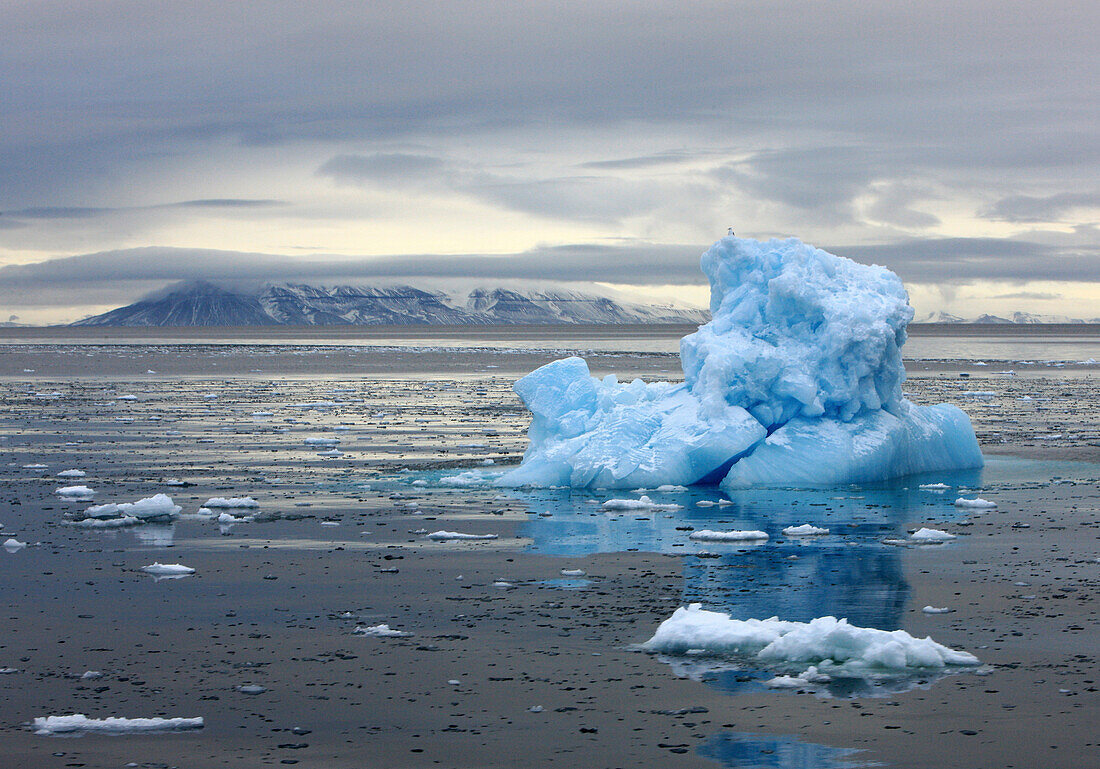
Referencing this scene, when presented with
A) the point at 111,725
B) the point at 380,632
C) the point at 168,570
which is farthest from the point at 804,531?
the point at 111,725

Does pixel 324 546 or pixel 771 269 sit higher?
pixel 771 269

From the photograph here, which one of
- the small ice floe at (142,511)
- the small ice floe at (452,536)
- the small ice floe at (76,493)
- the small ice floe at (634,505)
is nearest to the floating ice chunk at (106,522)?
the small ice floe at (142,511)

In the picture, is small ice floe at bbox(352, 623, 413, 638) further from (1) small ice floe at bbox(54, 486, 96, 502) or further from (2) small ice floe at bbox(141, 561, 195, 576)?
(1) small ice floe at bbox(54, 486, 96, 502)

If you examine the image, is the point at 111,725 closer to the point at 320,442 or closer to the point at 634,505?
the point at 634,505

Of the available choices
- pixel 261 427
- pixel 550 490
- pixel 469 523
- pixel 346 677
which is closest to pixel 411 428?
pixel 261 427

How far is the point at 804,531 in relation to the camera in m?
12.8

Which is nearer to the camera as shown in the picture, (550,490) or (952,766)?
(952,766)

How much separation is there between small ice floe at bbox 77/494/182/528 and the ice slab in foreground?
4.92 m

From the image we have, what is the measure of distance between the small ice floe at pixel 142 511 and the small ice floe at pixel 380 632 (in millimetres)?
5744

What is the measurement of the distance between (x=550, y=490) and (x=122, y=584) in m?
7.09

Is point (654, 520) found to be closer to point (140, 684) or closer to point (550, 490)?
point (550, 490)

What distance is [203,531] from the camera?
43.5 ft

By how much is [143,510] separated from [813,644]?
8796 mm

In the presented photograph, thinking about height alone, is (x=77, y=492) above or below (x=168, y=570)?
above
